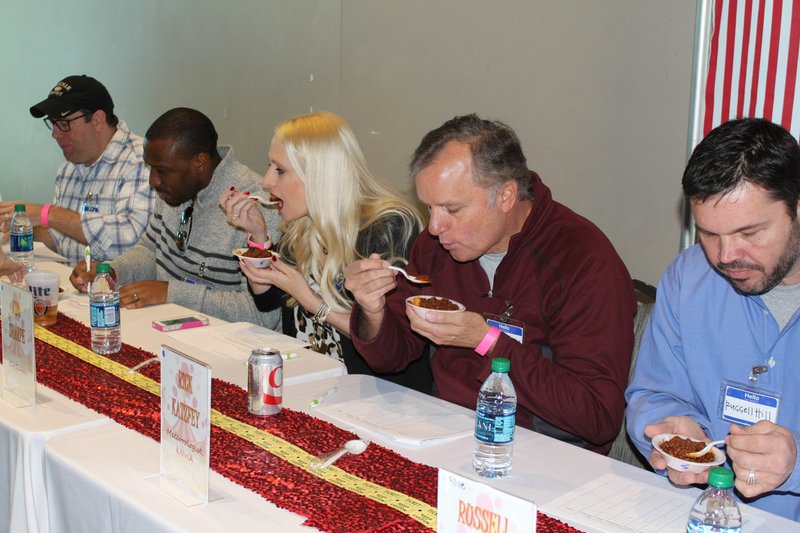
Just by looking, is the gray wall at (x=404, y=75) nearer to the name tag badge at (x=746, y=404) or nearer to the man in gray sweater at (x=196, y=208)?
the man in gray sweater at (x=196, y=208)

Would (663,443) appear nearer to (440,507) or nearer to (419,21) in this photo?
(440,507)

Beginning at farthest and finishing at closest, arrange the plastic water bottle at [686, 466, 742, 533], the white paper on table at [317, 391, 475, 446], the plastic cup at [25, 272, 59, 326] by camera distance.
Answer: the plastic cup at [25, 272, 59, 326], the white paper on table at [317, 391, 475, 446], the plastic water bottle at [686, 466, 742, 533]

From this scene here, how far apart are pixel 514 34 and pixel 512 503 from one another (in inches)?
131

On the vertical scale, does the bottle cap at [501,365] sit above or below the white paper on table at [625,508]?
above

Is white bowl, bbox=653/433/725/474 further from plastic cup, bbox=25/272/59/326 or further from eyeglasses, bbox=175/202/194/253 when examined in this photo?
eyeglasses, bbox=175/202/194/253

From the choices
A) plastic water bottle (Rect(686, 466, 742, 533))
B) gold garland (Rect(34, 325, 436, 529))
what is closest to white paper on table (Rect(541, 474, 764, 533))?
plastic water bottle (Rect(686, 466, 742, 533))

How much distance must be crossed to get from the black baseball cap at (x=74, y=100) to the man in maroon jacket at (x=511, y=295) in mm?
2518

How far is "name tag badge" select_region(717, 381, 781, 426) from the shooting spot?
1.75 metres

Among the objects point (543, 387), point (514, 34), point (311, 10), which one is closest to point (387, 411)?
point (543, 387)

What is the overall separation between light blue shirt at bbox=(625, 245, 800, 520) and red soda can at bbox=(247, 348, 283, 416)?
32.5 inches

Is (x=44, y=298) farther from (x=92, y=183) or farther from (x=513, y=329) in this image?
(x=92, y=183)

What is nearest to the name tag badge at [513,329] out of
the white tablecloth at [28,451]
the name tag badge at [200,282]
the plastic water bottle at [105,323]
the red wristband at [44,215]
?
the white tablecloth at [28,451]

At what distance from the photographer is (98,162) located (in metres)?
4.38

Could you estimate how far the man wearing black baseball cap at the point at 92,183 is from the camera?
13.2ft
